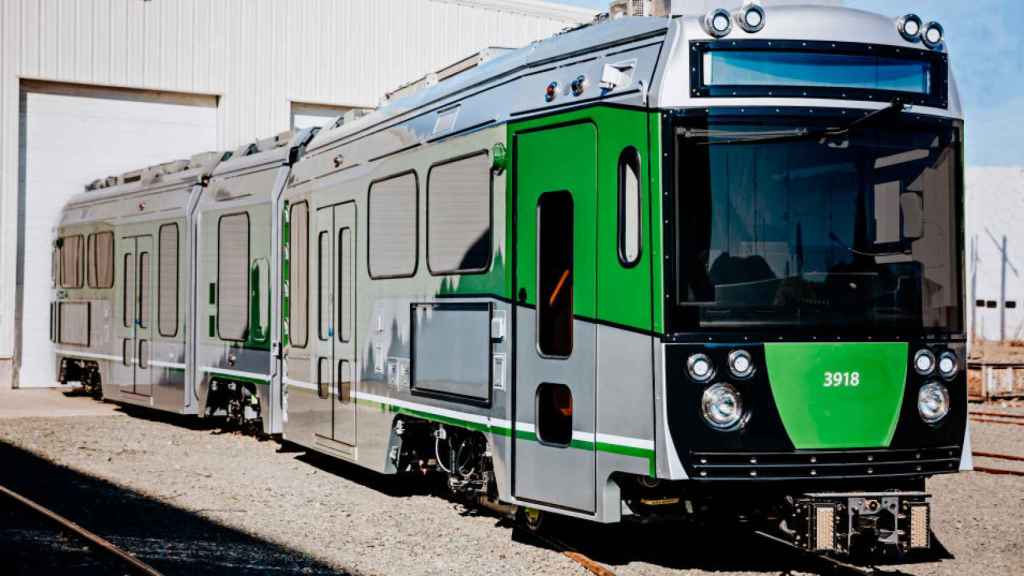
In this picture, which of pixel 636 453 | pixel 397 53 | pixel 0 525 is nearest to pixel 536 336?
pixel 636 453

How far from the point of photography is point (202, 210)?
15.8m

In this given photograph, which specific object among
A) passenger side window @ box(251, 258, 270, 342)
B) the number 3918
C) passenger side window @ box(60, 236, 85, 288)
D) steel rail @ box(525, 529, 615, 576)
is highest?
passenger side window @ box(60, 236, 85, 288)

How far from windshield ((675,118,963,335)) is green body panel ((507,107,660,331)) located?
8.5 inches

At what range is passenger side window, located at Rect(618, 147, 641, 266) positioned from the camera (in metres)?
7.03

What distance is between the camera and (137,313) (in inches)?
693

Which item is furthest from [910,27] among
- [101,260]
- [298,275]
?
[101,260]

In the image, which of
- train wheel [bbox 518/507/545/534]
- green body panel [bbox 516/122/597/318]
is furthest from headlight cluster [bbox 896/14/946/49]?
train wheel [bbox 518/507/545/534]

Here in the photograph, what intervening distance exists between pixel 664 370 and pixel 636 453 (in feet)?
1.82

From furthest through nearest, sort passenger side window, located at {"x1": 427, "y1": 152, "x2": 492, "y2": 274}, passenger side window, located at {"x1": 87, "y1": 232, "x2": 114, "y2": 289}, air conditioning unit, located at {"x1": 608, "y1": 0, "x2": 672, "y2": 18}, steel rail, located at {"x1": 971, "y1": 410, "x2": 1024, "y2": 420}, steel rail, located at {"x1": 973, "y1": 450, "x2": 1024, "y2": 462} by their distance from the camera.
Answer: passenger side window, located at {"x1": 87, "y1": 232, "x2": 114, "y2": 289}, steel rail, located at {"x1": 971, "y1": 410, "x2": 1024, "y2": 420}, steel rail, located at {"x1": 973, "y1": 450, "x2": 1024, "y2": 462}, passenger side window, located at {"x1": 427, "y1": 152, "x2": 492, "y2": 274}, air conditioning unit, located at {"x1": 608, "y1": 0, "x2": 672, "y2": 18}

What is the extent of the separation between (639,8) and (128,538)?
5313 millimetres

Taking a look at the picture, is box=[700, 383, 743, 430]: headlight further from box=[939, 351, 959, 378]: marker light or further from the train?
box=[939, 351, 959, 378]: marker light

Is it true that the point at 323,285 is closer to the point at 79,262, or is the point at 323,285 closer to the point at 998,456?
the point at 998,456

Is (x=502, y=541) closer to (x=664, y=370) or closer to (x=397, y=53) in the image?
(x=664, y=370)

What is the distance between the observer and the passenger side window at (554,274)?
25.2ft
